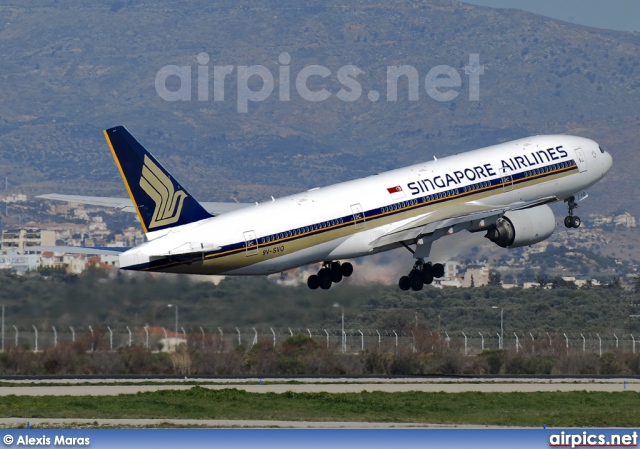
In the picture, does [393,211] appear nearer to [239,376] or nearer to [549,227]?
[549,227]

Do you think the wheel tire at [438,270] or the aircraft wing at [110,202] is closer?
the aircraft wing at [110,202]

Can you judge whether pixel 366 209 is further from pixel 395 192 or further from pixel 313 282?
pixel 313 282

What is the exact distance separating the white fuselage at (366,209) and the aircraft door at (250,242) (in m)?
0.04

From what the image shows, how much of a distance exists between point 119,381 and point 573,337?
39.2 metres

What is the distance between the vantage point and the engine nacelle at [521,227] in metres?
68.9

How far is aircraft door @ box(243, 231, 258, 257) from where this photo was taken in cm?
6131

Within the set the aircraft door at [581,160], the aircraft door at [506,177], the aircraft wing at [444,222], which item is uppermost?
the aircraft door at [581,160]

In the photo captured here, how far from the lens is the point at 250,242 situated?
2418 inches

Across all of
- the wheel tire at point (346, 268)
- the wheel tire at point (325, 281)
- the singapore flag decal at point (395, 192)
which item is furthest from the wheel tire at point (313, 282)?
the singapore flag decal at point (395, 192)

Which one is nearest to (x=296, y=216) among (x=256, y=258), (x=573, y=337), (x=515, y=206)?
(x=256, y=258)

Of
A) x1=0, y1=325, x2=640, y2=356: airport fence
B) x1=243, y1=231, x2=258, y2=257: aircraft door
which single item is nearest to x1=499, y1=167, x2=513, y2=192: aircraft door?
x1=243, y1=231, x2=258, y2=257: aircraft door

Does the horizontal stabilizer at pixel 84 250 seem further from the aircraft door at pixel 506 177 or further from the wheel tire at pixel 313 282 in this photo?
the aircraft door at pixel 506 177

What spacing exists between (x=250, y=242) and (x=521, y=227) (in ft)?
45.9

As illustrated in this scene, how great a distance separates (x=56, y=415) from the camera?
5941 centimetres
